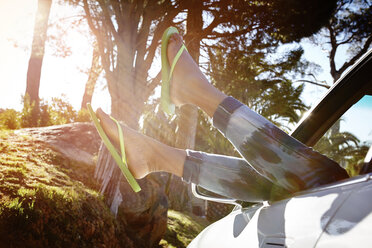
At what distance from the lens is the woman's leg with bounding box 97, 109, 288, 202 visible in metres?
1.40

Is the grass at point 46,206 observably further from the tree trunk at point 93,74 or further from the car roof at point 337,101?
the tree trunk at point 93,74

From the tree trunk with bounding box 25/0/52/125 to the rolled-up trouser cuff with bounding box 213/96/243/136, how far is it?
284 inches

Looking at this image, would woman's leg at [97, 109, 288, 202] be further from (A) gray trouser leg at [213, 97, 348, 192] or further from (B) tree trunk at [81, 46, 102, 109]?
(B) tree trunk at [81, 46, 102, 109]

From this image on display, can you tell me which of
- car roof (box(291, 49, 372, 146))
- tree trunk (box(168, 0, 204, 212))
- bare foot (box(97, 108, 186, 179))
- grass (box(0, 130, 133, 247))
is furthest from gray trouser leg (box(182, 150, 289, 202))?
tree trunk (box(168, 0, 204, 212))

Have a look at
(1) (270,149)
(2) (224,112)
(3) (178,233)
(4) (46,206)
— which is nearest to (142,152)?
(2) (224,112)

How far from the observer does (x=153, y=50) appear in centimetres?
626

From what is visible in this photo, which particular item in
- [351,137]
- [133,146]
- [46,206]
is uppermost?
[351,137]

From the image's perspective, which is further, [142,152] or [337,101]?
[142,152]

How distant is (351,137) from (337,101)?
0.65ft

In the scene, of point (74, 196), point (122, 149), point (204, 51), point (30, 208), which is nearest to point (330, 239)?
point (122, 149)

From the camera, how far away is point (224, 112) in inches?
55.5

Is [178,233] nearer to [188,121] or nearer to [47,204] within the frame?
[188,121]

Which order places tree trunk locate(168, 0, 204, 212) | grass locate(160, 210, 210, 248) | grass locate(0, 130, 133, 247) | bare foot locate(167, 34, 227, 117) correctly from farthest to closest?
tree trunk locate(168, 0, 204, 212) → grass locate(160, 210, 210, 248) → grass locate(0, 130, 133, 247) → bare foot locate(167, 34, 227, 117)

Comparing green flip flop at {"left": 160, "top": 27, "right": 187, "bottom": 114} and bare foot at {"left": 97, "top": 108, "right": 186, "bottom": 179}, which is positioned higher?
→ green flip flop at {"left": 160, "top": 27, "right": 187, "bottom": 114}
